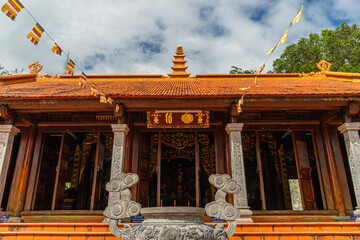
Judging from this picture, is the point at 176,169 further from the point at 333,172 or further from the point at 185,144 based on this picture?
the point at 333,172

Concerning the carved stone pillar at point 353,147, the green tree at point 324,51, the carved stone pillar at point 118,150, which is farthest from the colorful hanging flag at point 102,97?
the green tree at point 324,51

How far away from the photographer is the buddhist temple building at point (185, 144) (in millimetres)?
5508

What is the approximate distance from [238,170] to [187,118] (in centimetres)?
169

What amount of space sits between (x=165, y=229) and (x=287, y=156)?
273 inches

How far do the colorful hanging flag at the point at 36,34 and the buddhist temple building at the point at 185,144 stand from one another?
214 centimetres

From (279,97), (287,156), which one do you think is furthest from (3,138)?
(287,156)

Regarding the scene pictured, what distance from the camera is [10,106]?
582 cm

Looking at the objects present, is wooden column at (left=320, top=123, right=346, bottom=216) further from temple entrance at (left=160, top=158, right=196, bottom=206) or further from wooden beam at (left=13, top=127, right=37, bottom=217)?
wooden beam at (left=13, top=127, right=37, bottom=217)

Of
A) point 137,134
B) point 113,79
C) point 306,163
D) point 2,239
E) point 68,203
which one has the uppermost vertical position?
point 113,79

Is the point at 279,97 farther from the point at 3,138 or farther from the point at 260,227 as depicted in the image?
the point at 3,138

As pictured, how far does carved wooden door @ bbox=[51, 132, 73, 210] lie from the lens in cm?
676

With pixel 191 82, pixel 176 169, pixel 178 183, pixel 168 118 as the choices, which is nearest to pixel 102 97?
pixel 168 118

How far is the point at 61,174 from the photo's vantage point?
705cm

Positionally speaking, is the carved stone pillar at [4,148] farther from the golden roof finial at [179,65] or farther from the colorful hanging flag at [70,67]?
the golden roof finial at [179,65]
